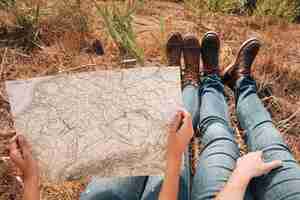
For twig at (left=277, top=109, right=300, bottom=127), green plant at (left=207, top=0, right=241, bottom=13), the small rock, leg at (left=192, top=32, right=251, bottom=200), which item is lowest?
twig at (left=277, top=109, right=300, bottom=127)

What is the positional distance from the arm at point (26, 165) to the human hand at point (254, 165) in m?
0.60

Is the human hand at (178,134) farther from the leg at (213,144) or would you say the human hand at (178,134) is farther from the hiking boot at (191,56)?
the hiking boot at (191,56)

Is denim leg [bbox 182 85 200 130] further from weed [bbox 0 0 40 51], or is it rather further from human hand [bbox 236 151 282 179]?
weed [bbox 0 0 40 51]

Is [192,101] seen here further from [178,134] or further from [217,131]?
[178,134]

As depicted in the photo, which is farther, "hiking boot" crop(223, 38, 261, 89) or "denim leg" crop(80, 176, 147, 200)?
"hiking boot" crop(223, 38, 261, 89)

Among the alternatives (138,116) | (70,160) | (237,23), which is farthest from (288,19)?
(70,160)

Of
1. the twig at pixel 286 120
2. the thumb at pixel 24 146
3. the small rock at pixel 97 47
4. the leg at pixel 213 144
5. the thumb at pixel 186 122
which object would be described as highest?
the thumb at pixel 186 122

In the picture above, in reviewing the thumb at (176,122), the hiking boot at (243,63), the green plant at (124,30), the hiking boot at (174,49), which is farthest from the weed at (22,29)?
the thumb at (176,122)

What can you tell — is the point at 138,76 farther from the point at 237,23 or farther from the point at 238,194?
the point at 237,23

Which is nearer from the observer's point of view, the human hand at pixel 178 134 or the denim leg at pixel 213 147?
the human hand at pixel 178 134

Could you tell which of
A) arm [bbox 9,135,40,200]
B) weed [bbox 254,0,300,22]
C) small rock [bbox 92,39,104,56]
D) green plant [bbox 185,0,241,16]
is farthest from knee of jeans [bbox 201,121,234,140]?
weed [bbox 254,0,300,22]

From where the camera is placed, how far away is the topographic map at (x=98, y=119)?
124 cm

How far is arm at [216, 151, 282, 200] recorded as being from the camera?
122 cm

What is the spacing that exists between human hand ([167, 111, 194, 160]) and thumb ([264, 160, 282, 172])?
0.31 m
